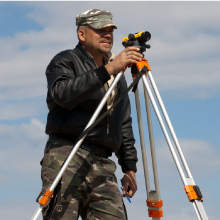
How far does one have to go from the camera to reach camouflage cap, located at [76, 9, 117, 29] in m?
6.86

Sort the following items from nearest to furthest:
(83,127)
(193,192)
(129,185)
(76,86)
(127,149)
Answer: (193,192) → (76,86) → (83,127) → (129,185) → (127,149)

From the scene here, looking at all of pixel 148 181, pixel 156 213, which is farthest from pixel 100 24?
pixel 156 213

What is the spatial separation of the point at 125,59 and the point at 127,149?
1.79 m

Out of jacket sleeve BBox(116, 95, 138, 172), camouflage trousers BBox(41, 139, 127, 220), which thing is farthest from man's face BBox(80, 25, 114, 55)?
camouflage trousers BBox(41, 139, 127, 220)

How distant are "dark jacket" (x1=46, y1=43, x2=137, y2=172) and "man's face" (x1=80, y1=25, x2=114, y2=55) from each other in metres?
0.15

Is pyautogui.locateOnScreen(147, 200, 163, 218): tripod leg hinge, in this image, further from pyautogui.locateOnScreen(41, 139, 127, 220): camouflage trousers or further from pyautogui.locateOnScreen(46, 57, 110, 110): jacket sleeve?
pyautogui.locateOnScreen(46, 57, 110, 110): jacket sleeve

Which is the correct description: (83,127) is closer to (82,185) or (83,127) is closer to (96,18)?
(82,185)

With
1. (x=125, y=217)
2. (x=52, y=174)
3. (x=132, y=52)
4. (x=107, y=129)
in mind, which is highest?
(x=132, y=52)

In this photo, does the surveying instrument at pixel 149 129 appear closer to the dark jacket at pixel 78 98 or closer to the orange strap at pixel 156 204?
the orange strap at pixel 156 204

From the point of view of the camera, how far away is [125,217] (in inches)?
278

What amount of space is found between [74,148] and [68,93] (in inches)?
25.3

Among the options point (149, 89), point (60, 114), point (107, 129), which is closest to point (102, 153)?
point (107, 129)

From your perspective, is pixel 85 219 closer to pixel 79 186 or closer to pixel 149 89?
pixel 79 186

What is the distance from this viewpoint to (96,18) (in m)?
6.90
